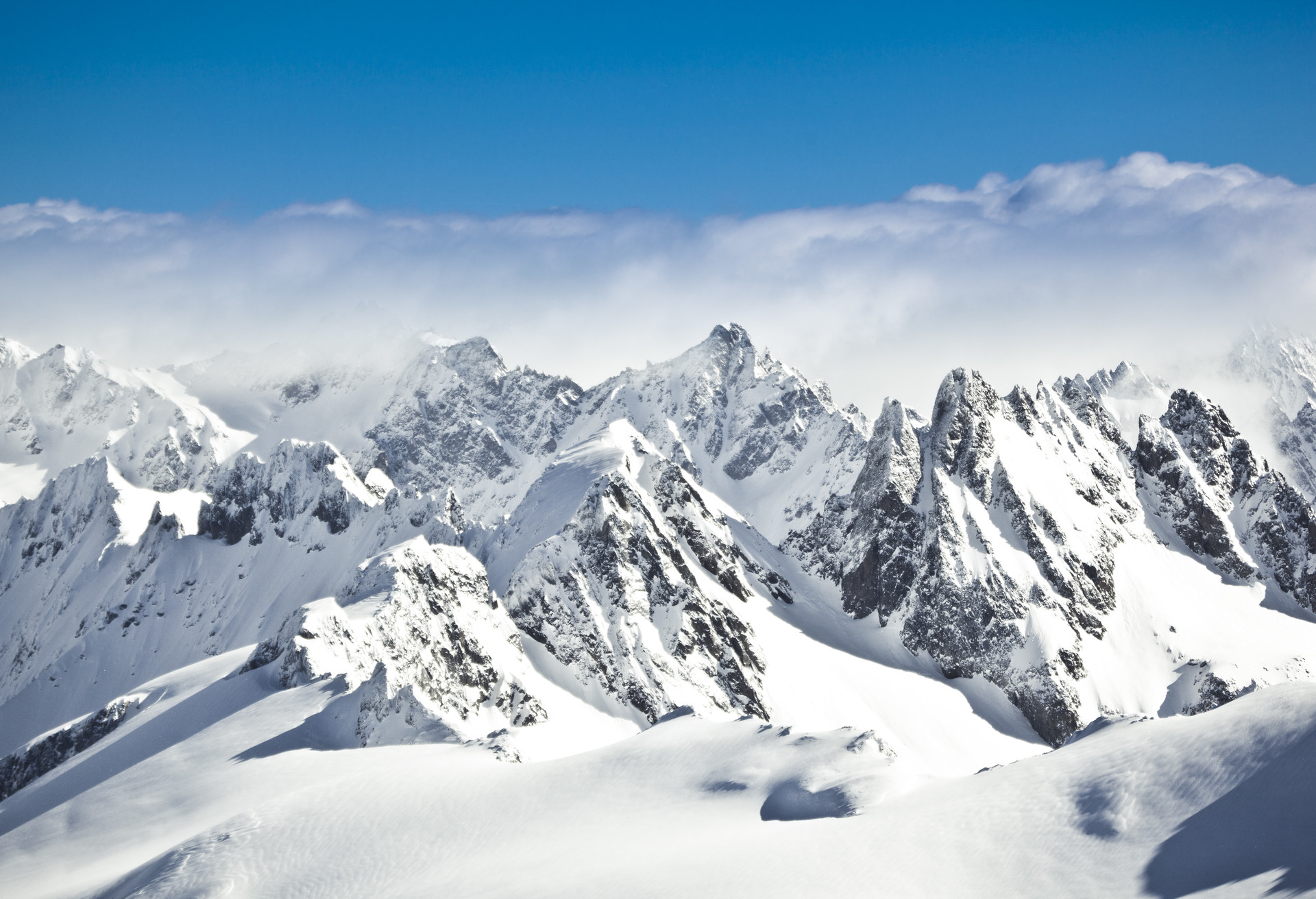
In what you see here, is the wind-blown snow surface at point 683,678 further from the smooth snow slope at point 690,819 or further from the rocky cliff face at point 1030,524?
the rocky cliff face at point 1030,524

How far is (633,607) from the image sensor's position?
117 metres

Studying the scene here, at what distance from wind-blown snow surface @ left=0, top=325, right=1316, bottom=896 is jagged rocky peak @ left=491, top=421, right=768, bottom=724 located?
47cm

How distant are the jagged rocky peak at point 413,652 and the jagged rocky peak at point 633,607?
24.0ft

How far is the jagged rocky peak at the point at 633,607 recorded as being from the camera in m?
110

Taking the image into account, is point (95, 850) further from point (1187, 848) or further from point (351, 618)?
point (1187, 848)

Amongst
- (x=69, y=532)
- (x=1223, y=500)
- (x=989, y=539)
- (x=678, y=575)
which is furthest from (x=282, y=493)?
(x=1223, y=500)

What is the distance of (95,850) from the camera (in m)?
61.2

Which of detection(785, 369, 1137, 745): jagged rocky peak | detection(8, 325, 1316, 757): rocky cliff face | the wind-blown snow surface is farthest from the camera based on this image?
detection(785, 369, 1137, 745): jagged rocky peak

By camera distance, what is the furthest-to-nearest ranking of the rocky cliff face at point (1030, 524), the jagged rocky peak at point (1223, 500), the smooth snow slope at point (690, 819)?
the jagged rocky peak at point (1223, 500) → the rocky cliff face at point (1030, 524) → the smooth snow slope at point (690, 819)

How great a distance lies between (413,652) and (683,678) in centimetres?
3343

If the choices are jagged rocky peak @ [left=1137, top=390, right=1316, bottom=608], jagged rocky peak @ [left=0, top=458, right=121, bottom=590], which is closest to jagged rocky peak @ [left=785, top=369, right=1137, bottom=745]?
jagged rocky peak @ [left=1137, top=390, right=1316, bottom=608]

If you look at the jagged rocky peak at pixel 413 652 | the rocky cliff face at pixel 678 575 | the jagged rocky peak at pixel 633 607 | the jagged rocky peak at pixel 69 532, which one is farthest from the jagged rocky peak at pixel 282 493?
the jagged rocky peak at pixel 413 652

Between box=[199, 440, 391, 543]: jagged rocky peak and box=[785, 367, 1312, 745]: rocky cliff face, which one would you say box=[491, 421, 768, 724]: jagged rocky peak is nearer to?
box=[785, 367, 1312, 745]: rocky cliff face

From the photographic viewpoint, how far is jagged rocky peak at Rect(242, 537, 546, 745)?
73.8 m
